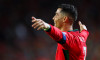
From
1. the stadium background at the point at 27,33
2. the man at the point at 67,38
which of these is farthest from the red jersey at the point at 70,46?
the stadium background at the point at 27,33

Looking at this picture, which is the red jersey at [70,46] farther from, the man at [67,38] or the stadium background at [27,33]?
the stadium background at [27,33]

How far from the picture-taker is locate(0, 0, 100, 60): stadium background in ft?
20.5

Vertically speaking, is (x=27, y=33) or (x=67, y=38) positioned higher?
(x=27, y=33)

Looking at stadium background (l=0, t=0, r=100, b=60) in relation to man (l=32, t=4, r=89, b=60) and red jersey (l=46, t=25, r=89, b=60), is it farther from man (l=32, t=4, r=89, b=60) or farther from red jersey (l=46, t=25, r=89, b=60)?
red jersey (l=46, t=25, r=89, b=60)

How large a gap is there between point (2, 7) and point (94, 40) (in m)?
3.46

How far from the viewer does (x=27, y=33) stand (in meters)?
6.51

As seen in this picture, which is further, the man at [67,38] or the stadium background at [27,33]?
the stadium background at [27,33]

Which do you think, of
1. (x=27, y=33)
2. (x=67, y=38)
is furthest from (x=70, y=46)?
(x=27, y=33)

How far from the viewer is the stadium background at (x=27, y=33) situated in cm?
625

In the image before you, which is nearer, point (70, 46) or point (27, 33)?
point (70, 46)

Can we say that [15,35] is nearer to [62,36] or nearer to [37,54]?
[37,54]

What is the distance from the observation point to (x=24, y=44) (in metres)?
6.44

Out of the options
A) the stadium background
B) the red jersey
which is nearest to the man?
the red jersey

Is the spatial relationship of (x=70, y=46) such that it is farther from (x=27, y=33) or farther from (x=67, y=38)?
(x=27, y=33)
